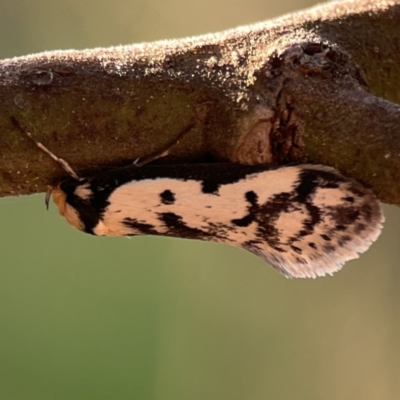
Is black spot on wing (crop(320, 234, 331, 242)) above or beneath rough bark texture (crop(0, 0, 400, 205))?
beneath

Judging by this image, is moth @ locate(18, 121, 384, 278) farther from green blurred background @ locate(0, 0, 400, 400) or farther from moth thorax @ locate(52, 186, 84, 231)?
green blurred background @ locate(0, 0, 400, 400)

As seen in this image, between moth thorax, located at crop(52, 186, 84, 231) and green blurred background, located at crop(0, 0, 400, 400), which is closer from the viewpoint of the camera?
moth thorax, located at crop(52, 186, 84, 231)

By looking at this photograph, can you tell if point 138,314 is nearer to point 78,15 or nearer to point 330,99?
point 78,15

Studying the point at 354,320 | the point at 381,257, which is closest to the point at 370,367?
the point at 354,320

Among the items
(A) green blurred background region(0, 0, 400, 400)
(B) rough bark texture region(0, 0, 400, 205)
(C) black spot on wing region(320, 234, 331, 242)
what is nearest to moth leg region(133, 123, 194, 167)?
(B) rough bark texture region(0, 0, 400, 205)

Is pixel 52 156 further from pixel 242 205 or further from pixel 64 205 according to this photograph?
pixel 242 205

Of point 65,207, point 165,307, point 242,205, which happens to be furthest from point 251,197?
point 165,307

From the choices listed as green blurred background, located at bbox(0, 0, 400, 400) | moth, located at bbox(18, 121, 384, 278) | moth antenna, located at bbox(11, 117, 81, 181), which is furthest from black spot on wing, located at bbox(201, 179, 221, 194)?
green blurred background, located at bbox(0, 0, 400, 400)
